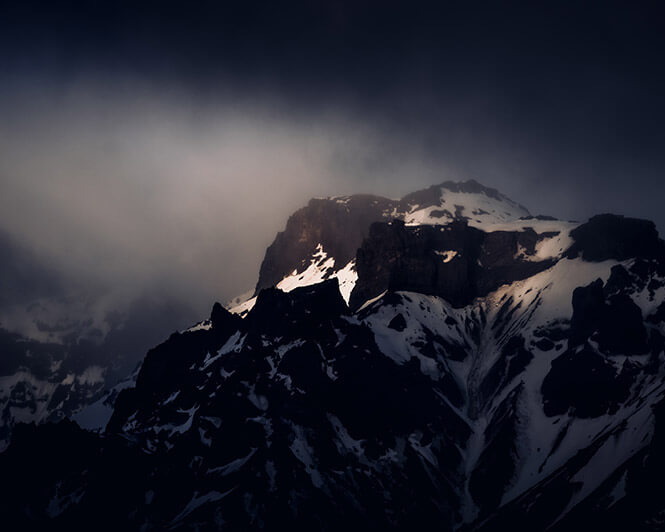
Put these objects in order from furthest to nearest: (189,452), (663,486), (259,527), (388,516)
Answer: (189,452)
(388,516)
(259,527)
(663,486)

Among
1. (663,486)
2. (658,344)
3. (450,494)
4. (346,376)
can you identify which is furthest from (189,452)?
(658,344)

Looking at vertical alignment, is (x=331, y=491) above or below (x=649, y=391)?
above

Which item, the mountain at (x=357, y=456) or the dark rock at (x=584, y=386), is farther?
the dark rock at (x=584, y=386)

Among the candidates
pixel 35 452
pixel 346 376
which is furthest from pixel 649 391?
pixel 35 452

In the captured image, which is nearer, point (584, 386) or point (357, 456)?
point (357, 456)

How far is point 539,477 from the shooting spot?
161625 mm

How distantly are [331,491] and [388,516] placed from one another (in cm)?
1683

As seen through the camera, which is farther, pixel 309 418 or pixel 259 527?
pixel 309 418

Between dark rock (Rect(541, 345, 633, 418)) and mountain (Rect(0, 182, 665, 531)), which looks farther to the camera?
dark rock (Rect(541, 345, 633, 418))

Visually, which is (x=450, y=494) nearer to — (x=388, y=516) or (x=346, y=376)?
(x=388, y=516)

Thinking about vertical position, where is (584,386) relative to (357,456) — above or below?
below

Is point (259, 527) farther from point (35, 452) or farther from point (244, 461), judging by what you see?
point (35, 452)

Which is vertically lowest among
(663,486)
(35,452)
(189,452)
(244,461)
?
(663,486)

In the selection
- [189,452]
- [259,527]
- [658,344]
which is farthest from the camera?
[658,344]
